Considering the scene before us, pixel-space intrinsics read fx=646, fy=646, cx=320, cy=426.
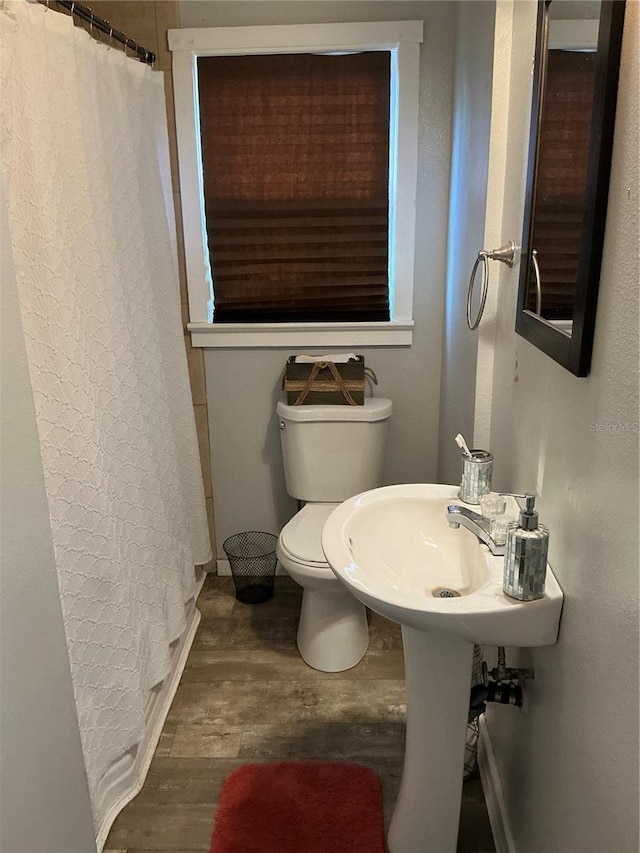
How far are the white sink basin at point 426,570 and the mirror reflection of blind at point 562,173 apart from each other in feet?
1.61

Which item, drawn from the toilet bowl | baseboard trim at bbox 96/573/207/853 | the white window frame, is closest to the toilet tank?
the toilet bowl

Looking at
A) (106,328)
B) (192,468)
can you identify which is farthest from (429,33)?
(192,468)

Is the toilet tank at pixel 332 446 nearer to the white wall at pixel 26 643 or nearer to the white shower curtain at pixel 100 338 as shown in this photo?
the white shower curtain at pixel 100 338

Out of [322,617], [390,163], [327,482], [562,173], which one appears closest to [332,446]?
[327,482]

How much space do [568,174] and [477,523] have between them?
635 mm

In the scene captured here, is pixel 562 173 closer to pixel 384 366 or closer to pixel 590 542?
pixel 590 542

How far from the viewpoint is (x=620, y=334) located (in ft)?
2.73

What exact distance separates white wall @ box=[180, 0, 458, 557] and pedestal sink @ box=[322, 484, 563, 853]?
98 cm

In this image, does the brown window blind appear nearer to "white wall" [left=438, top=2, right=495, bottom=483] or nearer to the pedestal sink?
"white wall" [left=438, top=2, right=495, bottom=483]

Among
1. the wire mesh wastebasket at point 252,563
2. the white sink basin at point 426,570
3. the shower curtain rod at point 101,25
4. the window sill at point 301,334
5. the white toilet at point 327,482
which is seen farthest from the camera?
the wire mesh wastebasket at point 252,563

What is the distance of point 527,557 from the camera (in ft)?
3.48

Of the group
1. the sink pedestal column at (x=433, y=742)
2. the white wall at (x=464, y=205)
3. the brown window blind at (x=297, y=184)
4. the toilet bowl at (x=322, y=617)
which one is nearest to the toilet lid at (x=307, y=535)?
the toilet bowl at (x=322, y=617)

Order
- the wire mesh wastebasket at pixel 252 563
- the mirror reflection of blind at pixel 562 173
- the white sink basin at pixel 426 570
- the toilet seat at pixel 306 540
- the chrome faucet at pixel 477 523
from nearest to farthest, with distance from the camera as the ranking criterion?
the mirror reflection of blind at pixel 562 173 < the white sink basin at pixel 426 570 < the chrome faucet at pixel 477 523 < the toilet seat at pixel 306 540 < the wire mesh wastebasket at pixel 252 563

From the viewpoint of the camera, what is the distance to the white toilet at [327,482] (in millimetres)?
2076
